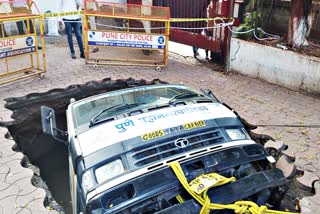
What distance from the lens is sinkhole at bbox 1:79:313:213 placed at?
4.00 m

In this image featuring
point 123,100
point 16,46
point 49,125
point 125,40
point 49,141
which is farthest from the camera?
point 125,40

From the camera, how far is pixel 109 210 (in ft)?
7.41

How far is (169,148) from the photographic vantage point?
2781 mm

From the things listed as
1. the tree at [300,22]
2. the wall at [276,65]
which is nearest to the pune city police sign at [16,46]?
the wall at [276,65]

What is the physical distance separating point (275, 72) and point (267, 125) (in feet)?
6.99

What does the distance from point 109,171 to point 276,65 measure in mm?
5277

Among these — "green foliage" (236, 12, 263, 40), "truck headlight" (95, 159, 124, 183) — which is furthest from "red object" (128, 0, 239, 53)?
"truck headlight" (95, 159, 124, 183)

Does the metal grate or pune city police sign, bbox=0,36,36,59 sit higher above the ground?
pune city police sign, bbox=0,36,36,59

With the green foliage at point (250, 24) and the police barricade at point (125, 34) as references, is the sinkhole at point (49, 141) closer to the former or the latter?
the police barricade at point (125, 34)

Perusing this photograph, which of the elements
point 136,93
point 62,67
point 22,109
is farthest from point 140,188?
point 62,67

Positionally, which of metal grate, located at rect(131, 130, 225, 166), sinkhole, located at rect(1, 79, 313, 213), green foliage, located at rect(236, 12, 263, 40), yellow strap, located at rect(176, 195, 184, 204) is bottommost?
sinkhole, located at rect(1, 79, 313, 213)

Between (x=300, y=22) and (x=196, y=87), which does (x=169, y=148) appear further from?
(x=300, y=22)

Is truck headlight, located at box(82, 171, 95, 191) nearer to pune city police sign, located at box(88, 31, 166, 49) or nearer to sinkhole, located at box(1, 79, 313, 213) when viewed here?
sinkhole, located at box(1, 79, 313, 213)

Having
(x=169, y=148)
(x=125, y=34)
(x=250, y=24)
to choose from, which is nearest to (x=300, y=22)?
(x=250, y=24)
